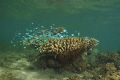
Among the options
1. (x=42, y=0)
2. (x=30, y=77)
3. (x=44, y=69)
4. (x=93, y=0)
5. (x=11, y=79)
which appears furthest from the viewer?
(x=42, y=0)

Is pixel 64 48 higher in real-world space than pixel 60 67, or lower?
higher

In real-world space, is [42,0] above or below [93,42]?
above

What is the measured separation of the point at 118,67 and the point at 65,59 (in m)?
4.08

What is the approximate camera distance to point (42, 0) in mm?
31469

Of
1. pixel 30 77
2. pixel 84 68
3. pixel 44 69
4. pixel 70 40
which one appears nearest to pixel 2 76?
pixel 30 77

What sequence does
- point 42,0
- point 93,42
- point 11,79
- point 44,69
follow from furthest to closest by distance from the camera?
1. point 42,0
2. point 93,42
3. point 44,69
4. point 11,79

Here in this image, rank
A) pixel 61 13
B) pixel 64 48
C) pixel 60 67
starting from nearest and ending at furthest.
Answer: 1. pixel 64 48
2. pixel 60 67
3. pixel 61 13

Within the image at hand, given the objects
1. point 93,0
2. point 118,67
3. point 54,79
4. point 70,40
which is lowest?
point 54,79

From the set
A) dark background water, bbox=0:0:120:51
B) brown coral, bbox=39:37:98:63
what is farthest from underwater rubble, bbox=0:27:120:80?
dark background water, bbox=0:0:120:51

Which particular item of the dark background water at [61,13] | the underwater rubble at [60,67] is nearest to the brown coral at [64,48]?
the underwater rubble at [60,67]

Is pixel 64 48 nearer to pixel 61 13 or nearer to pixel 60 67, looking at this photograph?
pixel 60 67

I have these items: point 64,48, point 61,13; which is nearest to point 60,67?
point 64,48

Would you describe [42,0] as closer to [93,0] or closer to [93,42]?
[93,0]

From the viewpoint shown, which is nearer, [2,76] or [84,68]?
[2,76]
